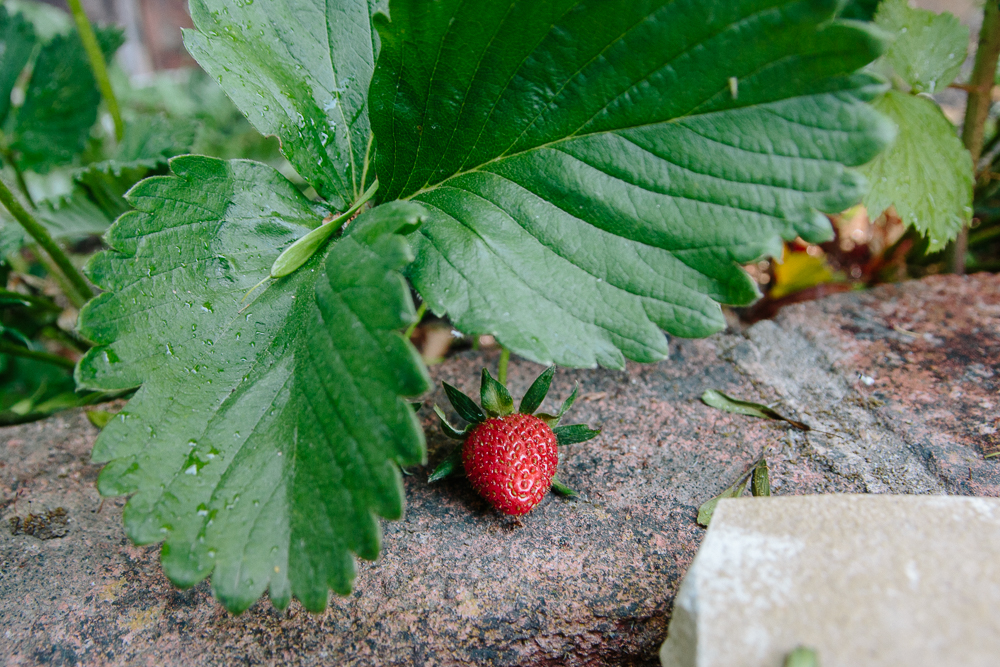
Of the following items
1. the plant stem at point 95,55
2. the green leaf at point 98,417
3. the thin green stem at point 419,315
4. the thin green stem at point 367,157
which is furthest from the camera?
the plant stem at point 95,55

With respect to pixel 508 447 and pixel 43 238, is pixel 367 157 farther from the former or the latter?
pixel 43 238

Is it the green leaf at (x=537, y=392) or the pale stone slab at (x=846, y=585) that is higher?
the green leaf at (x=537, y=392)

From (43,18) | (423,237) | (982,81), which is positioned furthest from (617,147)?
(43,18)

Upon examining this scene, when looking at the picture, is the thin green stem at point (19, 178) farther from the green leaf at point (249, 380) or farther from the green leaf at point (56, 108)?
the green leaf at point (249, 380)

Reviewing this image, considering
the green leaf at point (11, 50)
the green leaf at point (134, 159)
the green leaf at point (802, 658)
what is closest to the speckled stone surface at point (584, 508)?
the green leaf at point (802, 658)

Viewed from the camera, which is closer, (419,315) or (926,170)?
(419,315)

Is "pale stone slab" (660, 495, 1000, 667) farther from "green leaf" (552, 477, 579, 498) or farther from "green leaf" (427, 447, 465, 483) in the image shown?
"green leaf" (427, 447, 465, 483)

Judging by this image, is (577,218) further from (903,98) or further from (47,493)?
(47,493)
